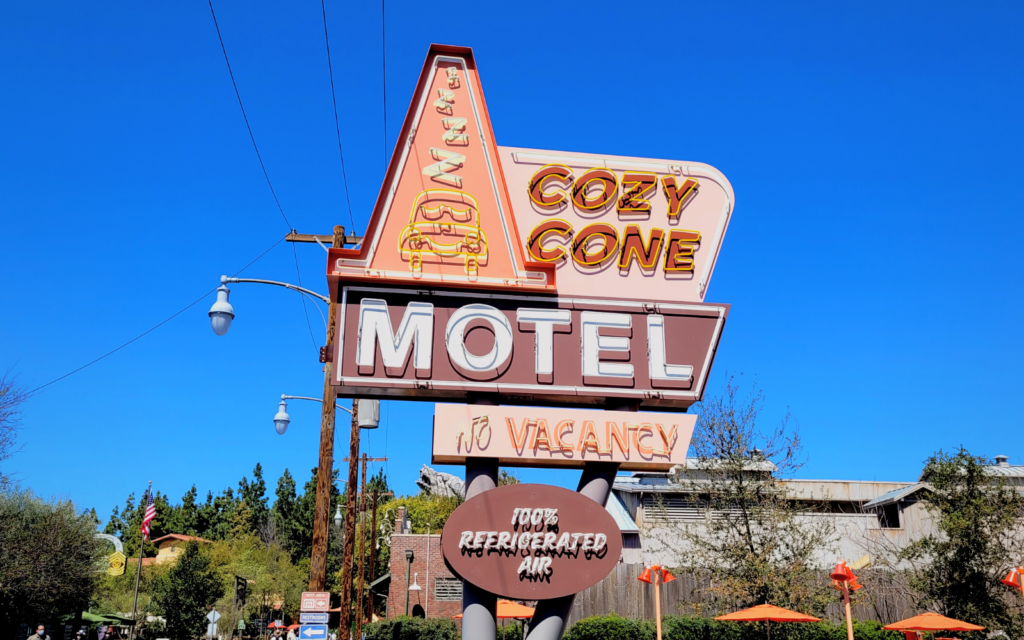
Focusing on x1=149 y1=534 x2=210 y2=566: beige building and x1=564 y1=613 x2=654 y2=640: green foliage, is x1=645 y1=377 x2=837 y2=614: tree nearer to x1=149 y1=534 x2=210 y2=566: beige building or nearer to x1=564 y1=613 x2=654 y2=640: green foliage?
x1=564 y1=613 x2=654 y2=640: green foliage

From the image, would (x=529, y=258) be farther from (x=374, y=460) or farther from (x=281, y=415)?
(x=374, y=460)

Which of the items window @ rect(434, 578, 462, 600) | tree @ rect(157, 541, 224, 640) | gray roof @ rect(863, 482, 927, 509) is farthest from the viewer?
tree @ rect(157, 541, 224, 640)

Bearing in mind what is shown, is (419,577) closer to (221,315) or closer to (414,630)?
(414,630)

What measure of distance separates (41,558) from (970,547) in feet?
106

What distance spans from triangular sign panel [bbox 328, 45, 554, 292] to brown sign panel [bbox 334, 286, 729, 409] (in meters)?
0.35

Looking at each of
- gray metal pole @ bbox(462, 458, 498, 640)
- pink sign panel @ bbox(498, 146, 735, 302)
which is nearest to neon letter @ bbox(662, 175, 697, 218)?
pink sign panel @ bbox(498, 146, 735, 302)

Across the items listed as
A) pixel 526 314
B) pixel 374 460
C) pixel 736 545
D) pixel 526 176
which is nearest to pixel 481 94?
pixel 526 176

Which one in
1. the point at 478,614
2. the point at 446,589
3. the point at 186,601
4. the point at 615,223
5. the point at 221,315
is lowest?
the point at 186,601

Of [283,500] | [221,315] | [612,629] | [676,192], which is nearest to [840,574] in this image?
[676,192]

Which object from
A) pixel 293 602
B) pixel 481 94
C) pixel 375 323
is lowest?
pixel 293 602

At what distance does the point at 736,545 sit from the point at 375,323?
15067 millimetres

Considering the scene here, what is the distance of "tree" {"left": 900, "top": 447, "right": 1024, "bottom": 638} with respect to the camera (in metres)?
23.5

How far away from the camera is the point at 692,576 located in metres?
25.3

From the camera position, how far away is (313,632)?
1720cm
